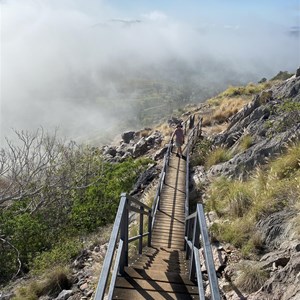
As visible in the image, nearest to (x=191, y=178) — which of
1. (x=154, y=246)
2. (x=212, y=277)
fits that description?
(x=154, y=246)

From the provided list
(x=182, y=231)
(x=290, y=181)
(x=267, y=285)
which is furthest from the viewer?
(x=182, y=231)

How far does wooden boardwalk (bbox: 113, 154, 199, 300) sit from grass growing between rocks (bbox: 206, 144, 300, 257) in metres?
1.18

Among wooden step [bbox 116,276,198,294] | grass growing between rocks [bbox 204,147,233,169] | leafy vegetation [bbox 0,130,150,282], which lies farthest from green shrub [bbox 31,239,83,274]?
grass growing between rocks [bbox 204,147,233,169]

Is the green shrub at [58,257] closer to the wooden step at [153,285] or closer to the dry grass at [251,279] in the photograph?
the wooden step at [153,285]

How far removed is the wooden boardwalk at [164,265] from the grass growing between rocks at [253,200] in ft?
3.88

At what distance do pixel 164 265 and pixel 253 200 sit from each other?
2967mm

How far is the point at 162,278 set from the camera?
21.1 feet

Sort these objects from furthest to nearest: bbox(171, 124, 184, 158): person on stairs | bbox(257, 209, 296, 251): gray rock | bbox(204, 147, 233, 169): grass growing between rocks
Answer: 1. bbox(171, 124, 184, 158): person on stairs
2. bbox(204, 147, 233, 169): grass growing between rocks
3. bbox(257, 209, 296, 251): gray rock

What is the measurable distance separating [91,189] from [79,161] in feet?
14.3

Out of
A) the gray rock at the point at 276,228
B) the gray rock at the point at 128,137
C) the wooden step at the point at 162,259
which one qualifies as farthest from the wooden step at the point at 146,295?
the gray rock at the point at 128,137

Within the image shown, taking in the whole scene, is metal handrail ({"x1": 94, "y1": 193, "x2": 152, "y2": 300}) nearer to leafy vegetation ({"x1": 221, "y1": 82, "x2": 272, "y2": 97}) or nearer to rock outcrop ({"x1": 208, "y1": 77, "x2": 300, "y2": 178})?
rock outcrop ({"x1": 208, "y1": 77, "x2": 300, "y2": 178})

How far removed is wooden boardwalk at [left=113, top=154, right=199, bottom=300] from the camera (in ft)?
18.9

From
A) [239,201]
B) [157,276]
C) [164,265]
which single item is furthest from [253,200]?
[157,276]

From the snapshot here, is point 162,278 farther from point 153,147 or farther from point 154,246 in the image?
point 153,147
